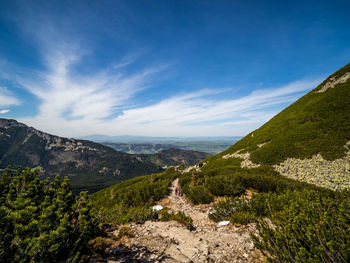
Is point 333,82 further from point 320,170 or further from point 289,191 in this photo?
point 289,191

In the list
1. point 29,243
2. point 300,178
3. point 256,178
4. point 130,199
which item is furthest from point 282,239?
point 300,178

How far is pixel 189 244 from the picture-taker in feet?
22.9

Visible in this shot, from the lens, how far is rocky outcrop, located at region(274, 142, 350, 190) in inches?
949

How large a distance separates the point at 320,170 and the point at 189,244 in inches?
1346

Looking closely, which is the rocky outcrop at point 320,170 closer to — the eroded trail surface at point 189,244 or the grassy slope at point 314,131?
the grassy slope at point 314,131

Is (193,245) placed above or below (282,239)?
below

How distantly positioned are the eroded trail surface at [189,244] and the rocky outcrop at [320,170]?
Result: 24.8 metres

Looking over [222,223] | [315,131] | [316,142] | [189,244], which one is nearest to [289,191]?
[222,223]

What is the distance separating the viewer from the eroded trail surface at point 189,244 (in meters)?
5.76

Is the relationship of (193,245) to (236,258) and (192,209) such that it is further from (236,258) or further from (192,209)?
(192,209)

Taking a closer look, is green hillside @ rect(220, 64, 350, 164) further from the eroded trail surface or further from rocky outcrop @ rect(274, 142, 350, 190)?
the eroded trail surface

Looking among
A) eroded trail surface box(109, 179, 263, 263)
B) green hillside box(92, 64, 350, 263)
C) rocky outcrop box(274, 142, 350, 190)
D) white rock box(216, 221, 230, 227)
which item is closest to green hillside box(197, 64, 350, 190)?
rocky outcrop box(274, 142, 350, 190)

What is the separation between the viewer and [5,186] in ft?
21.0

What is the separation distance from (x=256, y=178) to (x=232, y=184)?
11.7 feet
